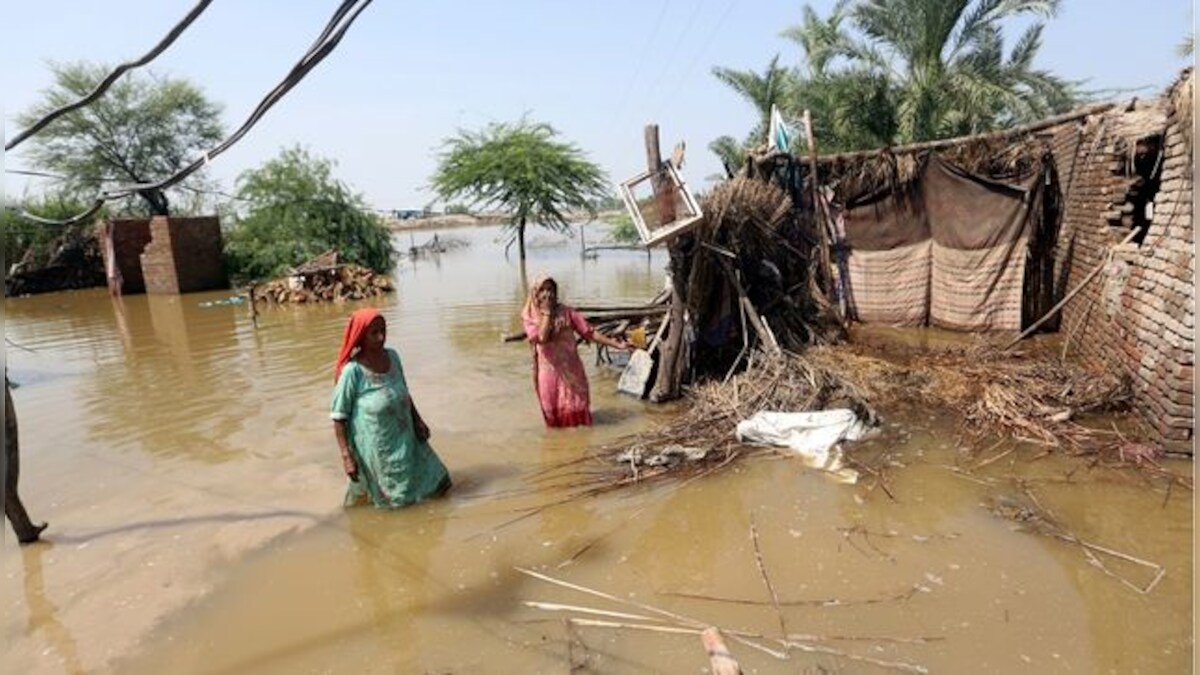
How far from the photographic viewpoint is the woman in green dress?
461cm

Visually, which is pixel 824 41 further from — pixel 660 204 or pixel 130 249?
pixel 130 249

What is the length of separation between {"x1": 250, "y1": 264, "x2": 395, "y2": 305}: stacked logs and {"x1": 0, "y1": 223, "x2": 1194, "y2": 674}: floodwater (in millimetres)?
12048

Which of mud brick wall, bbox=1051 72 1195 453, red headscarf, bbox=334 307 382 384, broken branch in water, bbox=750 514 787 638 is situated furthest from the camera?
mud brick wall, bbox=1051 72 1195 453

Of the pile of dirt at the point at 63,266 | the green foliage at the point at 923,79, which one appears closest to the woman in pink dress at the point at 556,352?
the green foliage at the point at 923,79

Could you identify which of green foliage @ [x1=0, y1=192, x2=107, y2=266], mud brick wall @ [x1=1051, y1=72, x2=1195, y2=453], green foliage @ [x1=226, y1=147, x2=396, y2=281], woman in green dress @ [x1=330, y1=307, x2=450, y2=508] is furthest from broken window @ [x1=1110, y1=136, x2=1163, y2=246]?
green foliage @ [x1=0, y1=192, x2=107, y2=266]

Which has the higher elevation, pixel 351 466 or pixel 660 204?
pixel 660 204

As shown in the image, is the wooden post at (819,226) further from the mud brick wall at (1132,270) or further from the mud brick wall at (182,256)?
the mud brick wall at (182,256)

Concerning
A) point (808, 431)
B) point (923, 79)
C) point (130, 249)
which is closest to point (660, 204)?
point (808, 431)

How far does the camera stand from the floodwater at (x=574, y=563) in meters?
3.28

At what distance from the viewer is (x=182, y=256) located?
2184cm

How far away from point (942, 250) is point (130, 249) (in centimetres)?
2386

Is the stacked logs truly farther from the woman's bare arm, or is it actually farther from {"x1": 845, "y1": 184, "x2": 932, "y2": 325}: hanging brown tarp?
the woman's bare arm

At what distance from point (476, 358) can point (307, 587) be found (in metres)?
6.45

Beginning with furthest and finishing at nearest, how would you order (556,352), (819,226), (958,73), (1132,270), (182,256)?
(182,256) < (958,73) < (819,226) < (556,352) < (1132,270)
